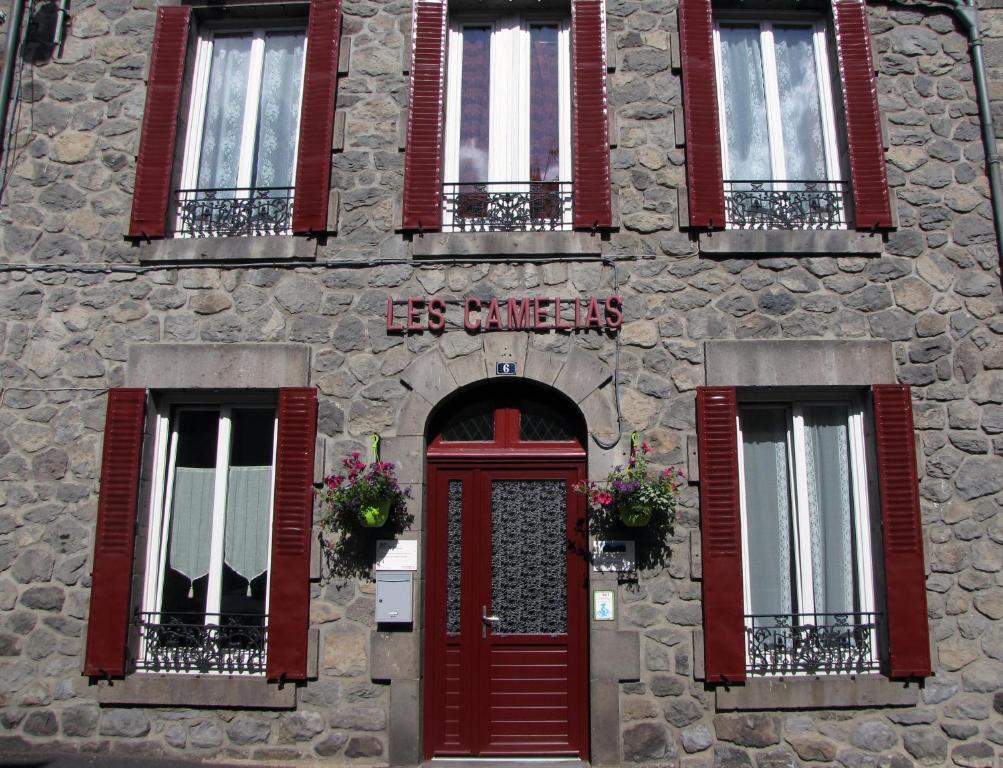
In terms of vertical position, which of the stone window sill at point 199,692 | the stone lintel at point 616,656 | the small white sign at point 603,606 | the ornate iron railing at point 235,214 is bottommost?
the stone window sill at point 199,692

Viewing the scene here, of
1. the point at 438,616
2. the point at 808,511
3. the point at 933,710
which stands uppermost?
the point at 808,511

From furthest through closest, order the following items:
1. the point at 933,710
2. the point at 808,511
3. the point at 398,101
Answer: the point at 398,101
the point at 808,511
the point at 933,710

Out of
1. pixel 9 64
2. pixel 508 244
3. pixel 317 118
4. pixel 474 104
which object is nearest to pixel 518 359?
pixel 508 244

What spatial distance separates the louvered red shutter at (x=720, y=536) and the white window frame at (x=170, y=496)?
3.22 m

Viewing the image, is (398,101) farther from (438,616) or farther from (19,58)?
(438,616)

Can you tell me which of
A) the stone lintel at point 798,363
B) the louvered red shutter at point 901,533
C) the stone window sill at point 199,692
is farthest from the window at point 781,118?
the stone window sill at point 199,692

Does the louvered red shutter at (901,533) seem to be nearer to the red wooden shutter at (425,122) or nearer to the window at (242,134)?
the red wooden shutter at (425,122)

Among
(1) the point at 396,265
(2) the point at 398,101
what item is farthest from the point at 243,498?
(2) the point at 398,101

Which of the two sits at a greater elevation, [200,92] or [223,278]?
[200,92]

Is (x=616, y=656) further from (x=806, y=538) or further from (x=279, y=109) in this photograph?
(x=279, y=109)

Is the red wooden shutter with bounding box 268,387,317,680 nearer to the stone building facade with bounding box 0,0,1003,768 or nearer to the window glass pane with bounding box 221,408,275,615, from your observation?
the stone building facade with bounding box 0,0,1003,768

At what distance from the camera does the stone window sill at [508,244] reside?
6.60m

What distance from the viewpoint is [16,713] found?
20.3ft

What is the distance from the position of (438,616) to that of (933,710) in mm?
3638
